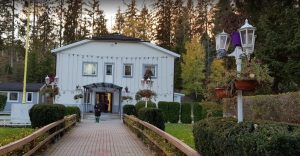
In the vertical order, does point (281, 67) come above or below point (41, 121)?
above

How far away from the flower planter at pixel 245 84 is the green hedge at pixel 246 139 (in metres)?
0.62

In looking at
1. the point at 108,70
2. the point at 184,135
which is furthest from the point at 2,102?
the point at 184,135

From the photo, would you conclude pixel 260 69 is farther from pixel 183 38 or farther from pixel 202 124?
pixel 183 38

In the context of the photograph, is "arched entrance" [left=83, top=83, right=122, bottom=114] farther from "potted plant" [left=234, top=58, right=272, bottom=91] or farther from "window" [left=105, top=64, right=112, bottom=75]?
"potted plant" [left=234, top=58, right=272, bottom=91]

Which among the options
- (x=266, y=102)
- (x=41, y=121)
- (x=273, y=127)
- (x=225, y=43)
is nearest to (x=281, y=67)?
(x=266, y=102)

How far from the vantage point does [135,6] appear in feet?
259

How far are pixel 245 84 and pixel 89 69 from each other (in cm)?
3901

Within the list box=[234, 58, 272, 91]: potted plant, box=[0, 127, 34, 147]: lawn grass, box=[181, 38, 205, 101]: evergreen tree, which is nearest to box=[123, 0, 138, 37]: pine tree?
box=[181, 38, 205, 101]: evergreen tree

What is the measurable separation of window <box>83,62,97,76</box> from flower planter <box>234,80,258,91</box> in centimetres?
3869

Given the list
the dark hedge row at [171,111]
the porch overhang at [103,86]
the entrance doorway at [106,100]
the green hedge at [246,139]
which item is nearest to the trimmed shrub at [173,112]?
the dark hedge row at [171,111]

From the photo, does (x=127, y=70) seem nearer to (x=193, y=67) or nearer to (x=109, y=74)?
(x=109, y=74)

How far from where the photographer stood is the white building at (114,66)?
147 feet

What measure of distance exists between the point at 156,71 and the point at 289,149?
4161 cm

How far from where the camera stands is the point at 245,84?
23.9 feet
